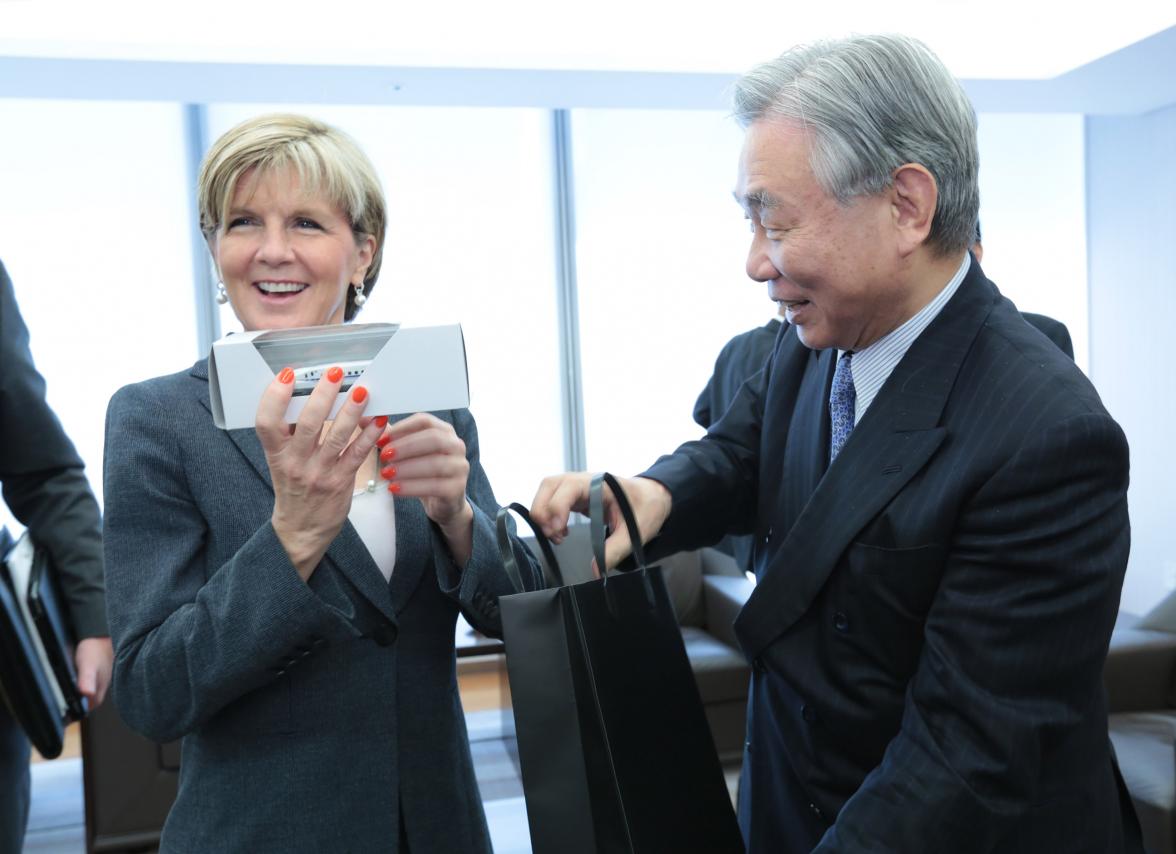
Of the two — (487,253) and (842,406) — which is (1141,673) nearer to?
(842,406)

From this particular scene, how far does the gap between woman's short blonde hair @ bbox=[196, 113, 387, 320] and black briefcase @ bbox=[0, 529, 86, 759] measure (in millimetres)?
704

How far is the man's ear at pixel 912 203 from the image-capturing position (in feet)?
3.46

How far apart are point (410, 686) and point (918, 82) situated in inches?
33.6

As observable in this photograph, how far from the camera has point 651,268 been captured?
5.70 meters

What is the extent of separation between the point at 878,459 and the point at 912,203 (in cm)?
27

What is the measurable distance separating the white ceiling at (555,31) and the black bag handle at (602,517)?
291cm

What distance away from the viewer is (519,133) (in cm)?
561

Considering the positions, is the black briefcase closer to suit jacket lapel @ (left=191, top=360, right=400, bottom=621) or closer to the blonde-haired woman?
the blonde-haired woman

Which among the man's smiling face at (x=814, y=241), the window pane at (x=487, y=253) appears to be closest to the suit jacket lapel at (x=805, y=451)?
the man's smiling face at (x=814, y=241)

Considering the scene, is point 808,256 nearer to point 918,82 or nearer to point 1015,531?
point 918,82

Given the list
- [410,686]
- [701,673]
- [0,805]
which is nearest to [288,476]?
[410,686]

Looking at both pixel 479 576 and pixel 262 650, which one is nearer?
pixel 262 650

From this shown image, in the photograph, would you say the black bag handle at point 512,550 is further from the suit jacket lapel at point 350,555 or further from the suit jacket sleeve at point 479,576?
the suit jacket lapel at point 350,555

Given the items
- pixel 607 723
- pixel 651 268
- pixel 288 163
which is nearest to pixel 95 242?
pixel 651 268
